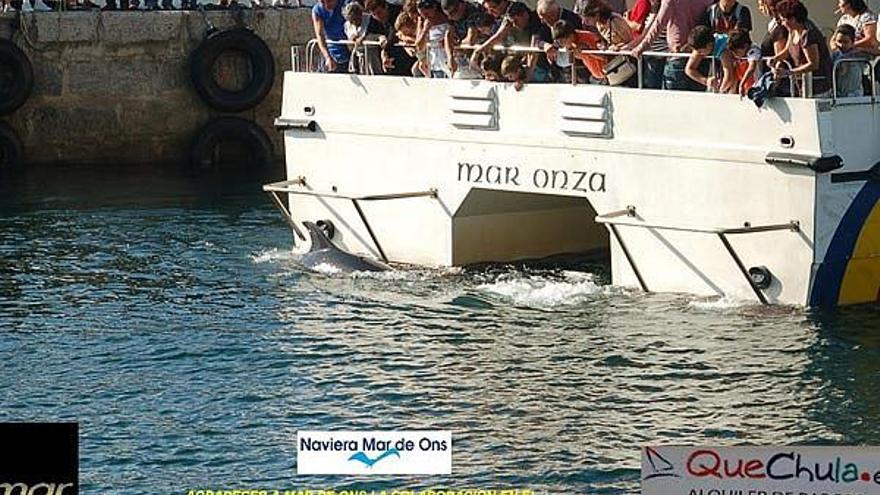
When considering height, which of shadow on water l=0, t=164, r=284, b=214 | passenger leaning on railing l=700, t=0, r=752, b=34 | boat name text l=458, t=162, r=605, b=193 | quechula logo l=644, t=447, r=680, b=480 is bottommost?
shadow on water l=0, t=164, r=284, b=214

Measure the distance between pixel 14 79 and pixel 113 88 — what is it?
157 centimetres

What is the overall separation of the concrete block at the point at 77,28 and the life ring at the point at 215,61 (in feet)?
5.14

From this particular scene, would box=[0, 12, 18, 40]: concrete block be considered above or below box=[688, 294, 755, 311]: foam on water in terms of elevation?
above

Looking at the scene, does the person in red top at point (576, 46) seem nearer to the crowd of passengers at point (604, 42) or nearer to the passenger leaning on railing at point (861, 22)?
the crowd of passengers at point (604, 42)

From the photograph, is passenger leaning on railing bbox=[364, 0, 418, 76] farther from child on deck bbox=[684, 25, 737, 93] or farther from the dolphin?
child on deck bbox=[684, 25, 737, 93]

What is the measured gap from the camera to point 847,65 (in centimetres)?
1712

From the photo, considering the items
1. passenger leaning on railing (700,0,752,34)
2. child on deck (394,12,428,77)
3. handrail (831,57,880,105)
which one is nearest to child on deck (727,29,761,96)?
handrail (831,57,880,105)

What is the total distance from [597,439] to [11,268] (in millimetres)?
9369

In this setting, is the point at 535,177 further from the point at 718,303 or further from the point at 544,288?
the point at 718,303

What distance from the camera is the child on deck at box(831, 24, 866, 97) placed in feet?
56.1

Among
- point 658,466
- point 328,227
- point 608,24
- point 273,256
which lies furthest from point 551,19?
point 658,466

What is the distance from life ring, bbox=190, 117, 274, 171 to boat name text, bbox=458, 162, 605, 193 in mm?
13001

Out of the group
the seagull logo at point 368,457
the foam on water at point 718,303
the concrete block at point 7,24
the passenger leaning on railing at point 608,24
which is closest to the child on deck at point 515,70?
the passenger leaning on railing at point 608,24

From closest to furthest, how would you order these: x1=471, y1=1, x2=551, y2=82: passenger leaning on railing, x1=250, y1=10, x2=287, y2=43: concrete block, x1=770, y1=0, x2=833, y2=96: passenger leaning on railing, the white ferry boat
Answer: x1=770, y1=0, x2=833, y2=96: passenger leaning on railing
the white ferry boat
x1=471, y1=1, x2=551, y2=82: passenger leaning on railing
x1=250, y1=10, x2=287, y2=43: concrete block
